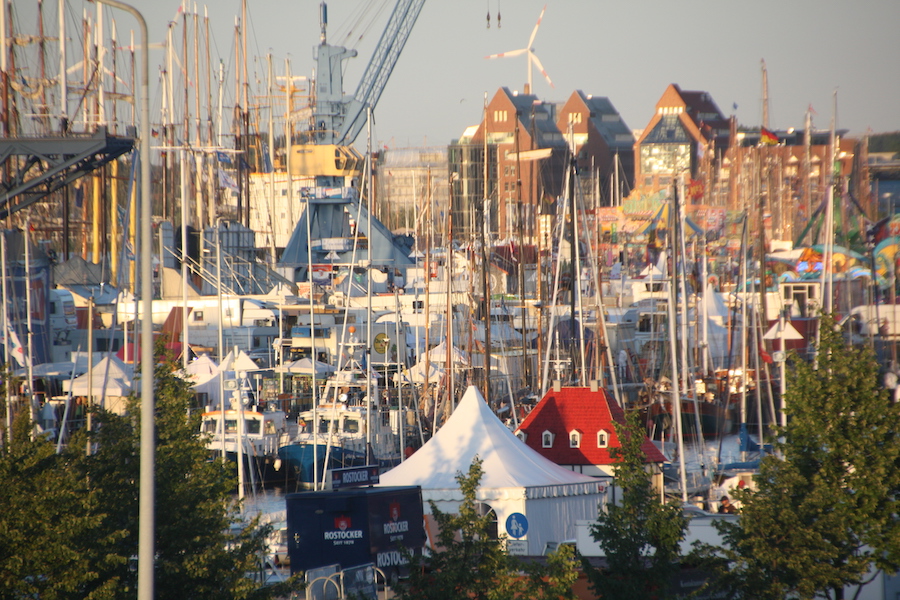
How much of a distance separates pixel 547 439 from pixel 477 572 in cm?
1208

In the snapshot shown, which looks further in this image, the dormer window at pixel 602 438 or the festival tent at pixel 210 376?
the festival tent at pixel 210 376

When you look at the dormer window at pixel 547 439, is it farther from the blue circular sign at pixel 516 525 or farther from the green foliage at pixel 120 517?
the green foliage at pixel 120 517

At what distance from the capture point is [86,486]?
485 inches

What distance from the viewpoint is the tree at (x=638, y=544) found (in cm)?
1409

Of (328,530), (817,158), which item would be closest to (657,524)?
(328,530)

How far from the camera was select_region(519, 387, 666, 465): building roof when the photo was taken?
24.4 meters

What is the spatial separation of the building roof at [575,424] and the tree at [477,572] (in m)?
11.4

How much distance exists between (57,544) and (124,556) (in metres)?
1.57

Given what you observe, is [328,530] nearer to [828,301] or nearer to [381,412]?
[381,412]

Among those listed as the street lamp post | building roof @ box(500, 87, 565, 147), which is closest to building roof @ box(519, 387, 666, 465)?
the street lamp post

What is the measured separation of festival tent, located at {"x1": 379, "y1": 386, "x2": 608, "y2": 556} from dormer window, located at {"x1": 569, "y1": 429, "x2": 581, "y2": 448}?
8.57 feet

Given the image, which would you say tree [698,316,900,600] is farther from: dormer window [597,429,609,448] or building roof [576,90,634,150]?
building roof [576,90,634,150]

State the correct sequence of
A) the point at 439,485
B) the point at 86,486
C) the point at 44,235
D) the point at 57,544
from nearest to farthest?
the point at 57,544, the point at 86,486, the point at 439,485, the point at 44,235

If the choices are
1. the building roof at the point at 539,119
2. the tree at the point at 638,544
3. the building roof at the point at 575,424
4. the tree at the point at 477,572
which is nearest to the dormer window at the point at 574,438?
the building roof at the point at 575,424
